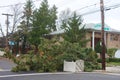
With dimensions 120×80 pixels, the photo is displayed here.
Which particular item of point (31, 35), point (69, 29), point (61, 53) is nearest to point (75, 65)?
point (61, 53)

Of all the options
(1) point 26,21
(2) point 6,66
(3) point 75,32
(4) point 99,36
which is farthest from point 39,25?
(2) point 6,66

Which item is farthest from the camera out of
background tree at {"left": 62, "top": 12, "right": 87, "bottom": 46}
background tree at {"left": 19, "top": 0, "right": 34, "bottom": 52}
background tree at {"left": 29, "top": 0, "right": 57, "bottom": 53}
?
background tree at {"left": 19, "top": 0, "right": 34, "bottom": 52}

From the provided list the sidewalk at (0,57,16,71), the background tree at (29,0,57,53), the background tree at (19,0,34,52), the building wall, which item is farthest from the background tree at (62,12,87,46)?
the background tree at (19,0,34,52)

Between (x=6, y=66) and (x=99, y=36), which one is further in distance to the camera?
(x=99, y=36)

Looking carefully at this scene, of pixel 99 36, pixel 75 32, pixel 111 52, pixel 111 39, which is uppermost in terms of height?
pixel 75 32

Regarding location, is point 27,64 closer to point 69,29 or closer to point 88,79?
point 88,79

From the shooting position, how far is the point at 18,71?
86.8 feet

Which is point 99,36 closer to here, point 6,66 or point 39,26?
point 39,26

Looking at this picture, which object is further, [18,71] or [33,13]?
[33,13]

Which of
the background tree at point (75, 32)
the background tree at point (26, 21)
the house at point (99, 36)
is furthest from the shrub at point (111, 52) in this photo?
the background tree at point (26, 21)

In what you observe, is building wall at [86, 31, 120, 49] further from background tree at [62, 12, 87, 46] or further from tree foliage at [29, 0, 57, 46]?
tree foliage at [29, 0, 57, 46]

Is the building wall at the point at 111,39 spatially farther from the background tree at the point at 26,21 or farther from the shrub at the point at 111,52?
the background tree at the point at 26,21

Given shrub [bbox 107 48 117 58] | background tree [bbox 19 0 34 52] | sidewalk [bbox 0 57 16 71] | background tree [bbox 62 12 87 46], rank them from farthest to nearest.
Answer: background tree [bbox 19 0 34 52] < shrub [bbox 107 48 117 58] < background tree [bbox 62 12 87 46] < sidewalk [bbox 0 57 16 71]

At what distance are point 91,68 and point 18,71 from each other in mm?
7341
